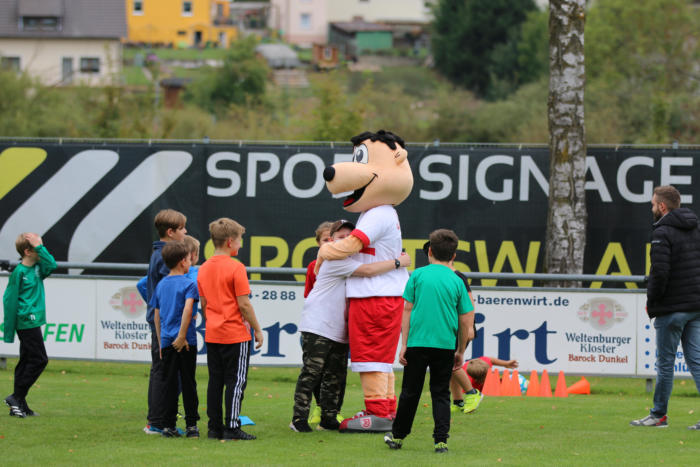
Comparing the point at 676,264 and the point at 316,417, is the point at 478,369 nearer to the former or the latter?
the point at 316,417

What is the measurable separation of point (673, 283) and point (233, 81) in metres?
51.5

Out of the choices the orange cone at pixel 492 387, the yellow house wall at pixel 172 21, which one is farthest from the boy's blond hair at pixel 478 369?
the yellow house wall at pixel 172 21

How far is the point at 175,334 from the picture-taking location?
24.4 ft

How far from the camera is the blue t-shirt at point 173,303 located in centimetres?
743

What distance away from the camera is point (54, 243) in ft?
44.8

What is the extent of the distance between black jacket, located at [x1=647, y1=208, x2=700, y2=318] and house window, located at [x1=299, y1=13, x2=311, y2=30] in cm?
11223

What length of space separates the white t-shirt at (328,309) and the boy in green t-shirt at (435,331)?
1.00 meters

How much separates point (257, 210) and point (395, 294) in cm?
603

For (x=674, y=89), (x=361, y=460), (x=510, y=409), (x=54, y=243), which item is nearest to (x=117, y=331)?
(x=54, y=243)

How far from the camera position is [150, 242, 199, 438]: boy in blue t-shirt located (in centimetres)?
742

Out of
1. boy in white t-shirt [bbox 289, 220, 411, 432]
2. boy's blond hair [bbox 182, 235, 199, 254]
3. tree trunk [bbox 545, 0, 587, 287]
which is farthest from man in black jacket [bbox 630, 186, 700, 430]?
tree trunk [bbox 545, 0, 587, 287]

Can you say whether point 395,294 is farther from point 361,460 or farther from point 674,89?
point 674,89

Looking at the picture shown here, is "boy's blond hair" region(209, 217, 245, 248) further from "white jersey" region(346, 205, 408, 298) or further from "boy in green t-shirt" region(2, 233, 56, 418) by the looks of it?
→ "boy in green t-shirt" region(2, 233, 56, 418)

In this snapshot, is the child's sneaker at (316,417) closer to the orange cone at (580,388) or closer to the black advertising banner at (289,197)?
the orange cone at (580,388)
